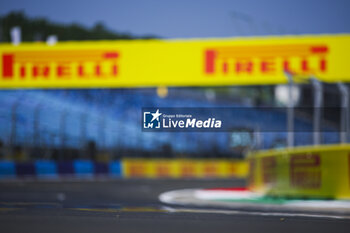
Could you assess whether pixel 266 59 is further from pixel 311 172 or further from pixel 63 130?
pixel 63 130

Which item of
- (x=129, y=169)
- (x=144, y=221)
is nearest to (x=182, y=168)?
(x=129, y=169)

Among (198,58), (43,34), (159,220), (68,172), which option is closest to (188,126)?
(159,220)

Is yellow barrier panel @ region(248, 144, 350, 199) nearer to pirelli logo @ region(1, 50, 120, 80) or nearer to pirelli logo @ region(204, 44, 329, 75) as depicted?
pirelli logo @ region(204, 44, 329, 75)

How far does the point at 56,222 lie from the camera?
9.56m

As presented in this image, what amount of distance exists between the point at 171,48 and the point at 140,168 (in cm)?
1732

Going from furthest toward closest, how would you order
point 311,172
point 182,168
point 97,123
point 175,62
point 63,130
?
1. point 182,168
2. point 97,123
3. point 63,130
4. point 175,62
5. point 311,172

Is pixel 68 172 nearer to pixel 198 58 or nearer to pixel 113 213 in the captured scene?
pixel 198 58

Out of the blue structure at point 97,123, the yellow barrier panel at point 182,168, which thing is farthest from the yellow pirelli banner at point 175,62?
the yellow barrier panel at point 182,168

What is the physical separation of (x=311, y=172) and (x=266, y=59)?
24.0ft

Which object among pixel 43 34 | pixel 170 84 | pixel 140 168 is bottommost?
Result: pixel 140 168

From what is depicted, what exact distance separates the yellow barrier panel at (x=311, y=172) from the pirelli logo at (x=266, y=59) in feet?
17.3

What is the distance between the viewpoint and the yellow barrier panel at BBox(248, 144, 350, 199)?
45.7ft

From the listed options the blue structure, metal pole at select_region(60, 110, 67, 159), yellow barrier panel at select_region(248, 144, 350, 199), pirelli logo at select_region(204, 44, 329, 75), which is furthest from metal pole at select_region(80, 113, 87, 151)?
yellow barrier panel at select_region(248, 144, 350, 199)

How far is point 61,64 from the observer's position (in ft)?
74.3
